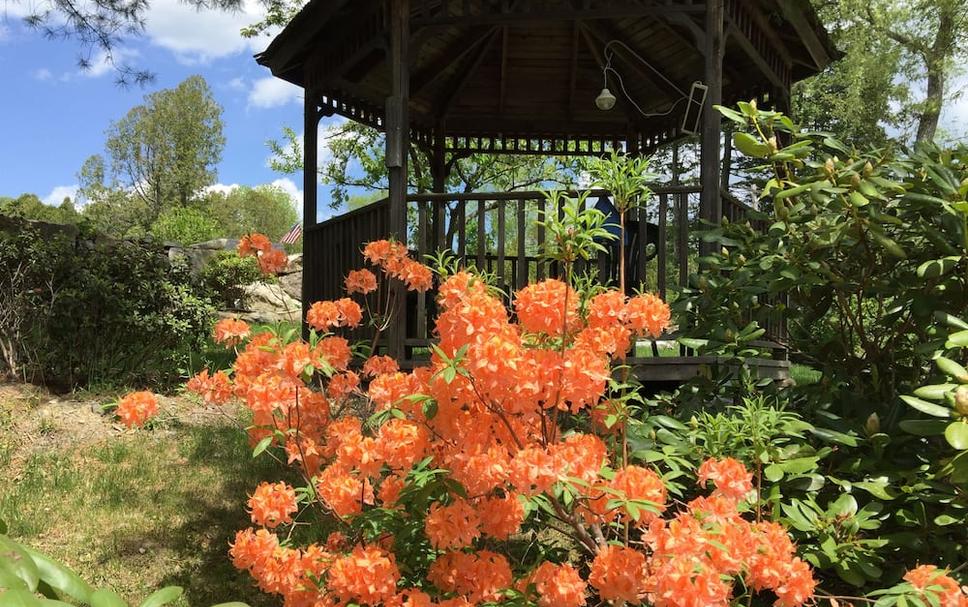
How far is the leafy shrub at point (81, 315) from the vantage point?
505 cm

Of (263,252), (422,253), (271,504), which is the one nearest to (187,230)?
(422,253)

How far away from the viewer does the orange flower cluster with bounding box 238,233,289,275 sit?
2.97 meters

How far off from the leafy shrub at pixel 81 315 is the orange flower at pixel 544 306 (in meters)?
4.54

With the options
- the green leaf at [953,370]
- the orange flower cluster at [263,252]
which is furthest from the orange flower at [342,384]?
the green leaf at [953,370]

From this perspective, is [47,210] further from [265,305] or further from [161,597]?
[161,597]

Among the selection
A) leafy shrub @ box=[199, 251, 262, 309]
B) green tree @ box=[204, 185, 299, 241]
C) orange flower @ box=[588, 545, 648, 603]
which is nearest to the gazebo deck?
orange flower @ box=[588, 545, 648, 603]

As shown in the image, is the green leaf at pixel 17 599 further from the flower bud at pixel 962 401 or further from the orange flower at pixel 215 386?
the flower bud at pixel 962 401

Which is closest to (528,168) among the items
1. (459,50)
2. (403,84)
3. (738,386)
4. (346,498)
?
(459,50)

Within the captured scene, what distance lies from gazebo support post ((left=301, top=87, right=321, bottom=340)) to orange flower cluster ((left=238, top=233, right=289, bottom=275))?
320 cm

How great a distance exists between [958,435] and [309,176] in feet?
18.9

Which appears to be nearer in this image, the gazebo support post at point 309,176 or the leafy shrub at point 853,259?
the leafy shrub at point 853,259

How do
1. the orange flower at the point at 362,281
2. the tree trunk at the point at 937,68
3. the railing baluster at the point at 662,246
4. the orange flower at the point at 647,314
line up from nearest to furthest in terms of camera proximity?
the orange flower at the point at 647,314 → the orange flower at the point at 362,281 → the railing baluster at the point at 662,246 → the tree trunk at the point at 937,68

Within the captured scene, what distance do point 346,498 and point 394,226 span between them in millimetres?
3279

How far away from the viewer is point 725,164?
23.7 ft
